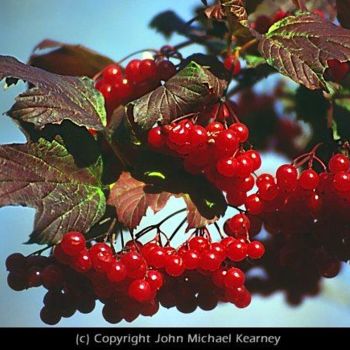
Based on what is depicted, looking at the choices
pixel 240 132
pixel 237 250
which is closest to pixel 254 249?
pixel 237 250

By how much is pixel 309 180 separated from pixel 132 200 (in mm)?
183

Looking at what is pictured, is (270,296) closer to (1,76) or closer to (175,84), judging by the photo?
(175,84)

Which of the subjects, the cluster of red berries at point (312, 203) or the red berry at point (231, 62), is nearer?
the cluster of red berries at point (312, 203)

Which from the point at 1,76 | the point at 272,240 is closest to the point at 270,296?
the point at 272,240

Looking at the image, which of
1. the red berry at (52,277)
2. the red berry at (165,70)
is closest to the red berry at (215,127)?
the red berry at (165,70)

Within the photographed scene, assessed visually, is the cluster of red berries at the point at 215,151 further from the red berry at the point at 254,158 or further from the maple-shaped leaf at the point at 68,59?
the maple-shaped leaf at the point at 68,59

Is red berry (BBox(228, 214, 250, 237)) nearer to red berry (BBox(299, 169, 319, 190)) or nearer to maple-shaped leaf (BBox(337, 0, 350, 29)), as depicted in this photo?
red berry (BBox(299, 169, 319, 190))

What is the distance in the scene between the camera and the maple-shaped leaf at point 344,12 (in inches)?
36.7

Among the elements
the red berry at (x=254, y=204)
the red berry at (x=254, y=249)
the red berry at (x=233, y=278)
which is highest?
the red berry at (x=254, y=204)

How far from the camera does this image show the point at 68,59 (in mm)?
1049

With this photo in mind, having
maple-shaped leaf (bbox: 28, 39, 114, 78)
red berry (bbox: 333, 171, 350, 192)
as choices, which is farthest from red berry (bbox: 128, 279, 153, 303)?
maple-shaped leaf (bbox: 28, 39, 114, 78)

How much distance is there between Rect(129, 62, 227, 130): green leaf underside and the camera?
78 centimetres

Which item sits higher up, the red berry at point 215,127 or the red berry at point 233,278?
the red berry at point 215,127
